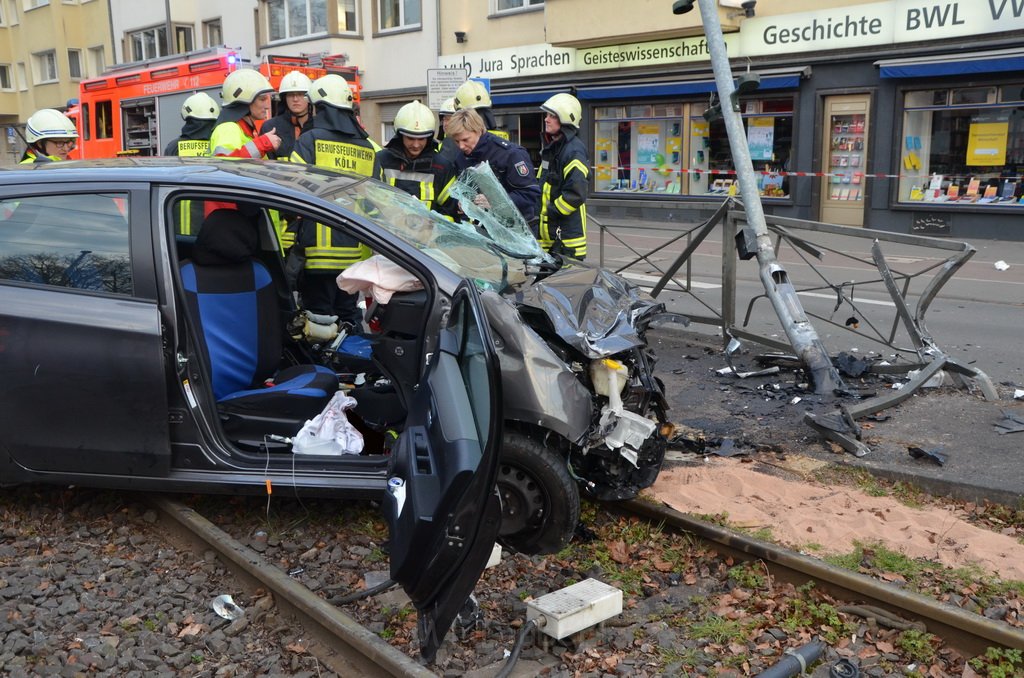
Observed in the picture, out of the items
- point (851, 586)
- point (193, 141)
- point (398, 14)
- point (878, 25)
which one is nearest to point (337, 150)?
point (193, 141)

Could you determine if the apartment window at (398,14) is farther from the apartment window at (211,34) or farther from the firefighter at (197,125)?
the firefighter at (197,125)

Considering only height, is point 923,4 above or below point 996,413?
above

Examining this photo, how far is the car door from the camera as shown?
13.8 ft

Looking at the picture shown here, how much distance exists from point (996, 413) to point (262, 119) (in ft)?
21.5

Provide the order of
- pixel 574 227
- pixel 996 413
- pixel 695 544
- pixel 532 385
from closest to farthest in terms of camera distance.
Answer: pixel 532 385
pixel 695 544
pixel 996 413
pixel 574 227

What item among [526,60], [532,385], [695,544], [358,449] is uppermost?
[526,60]

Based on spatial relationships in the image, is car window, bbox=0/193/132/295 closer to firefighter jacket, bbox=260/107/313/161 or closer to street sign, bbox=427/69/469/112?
firefighter jacket, bbox=260/107/313/161

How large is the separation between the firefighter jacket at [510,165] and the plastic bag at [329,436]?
3.38 m

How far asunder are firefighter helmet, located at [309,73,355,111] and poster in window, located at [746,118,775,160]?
14813 mm

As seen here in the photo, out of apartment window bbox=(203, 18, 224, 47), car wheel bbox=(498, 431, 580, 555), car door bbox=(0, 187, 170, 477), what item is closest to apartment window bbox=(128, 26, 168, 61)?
apartment window bbox=(203, 18, 224, 47)

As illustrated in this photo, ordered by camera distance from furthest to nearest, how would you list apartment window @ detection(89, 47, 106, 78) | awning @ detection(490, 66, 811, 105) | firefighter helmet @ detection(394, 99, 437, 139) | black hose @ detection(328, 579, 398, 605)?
apartment window @ detection(89, 47, 106, 78), awning @ detection(490, 66, 811, 105), firefighter helmet @ detection(394, 99, 437, 139), black hose @ detection(328, 579, 398, 605)

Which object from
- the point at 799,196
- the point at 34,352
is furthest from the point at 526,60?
the point at 34,352

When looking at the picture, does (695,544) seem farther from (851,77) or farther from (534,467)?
(851,77)

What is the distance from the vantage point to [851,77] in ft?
61.5
